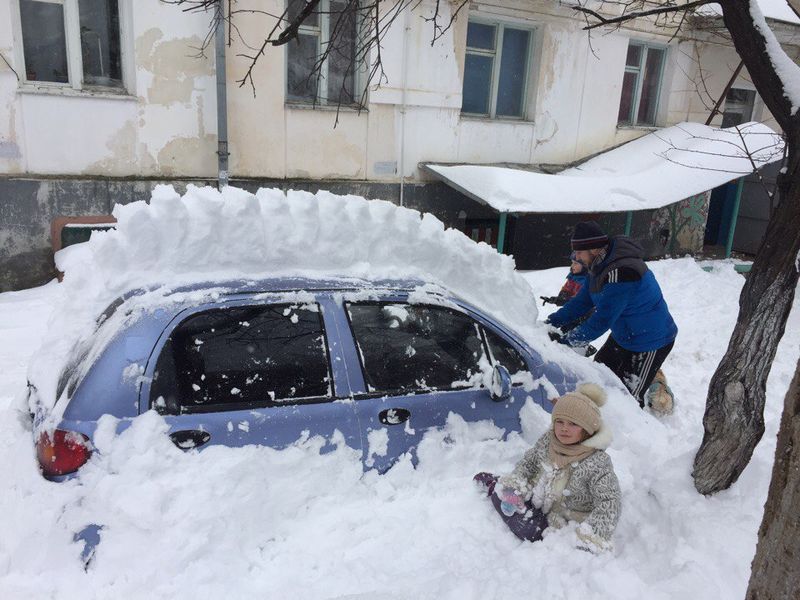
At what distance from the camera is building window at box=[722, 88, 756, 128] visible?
1460 cm

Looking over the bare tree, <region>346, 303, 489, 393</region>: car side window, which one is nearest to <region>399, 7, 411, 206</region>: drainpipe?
the bare tree

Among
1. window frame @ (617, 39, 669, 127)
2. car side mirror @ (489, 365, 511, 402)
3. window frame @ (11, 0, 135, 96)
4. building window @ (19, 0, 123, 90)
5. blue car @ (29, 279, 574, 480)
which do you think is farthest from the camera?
window frame @ (617, 39, 669, 127)

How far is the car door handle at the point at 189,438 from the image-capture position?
2.69 meters

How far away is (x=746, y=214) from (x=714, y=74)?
3230mm

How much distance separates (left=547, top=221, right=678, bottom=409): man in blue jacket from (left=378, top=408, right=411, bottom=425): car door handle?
1824mm

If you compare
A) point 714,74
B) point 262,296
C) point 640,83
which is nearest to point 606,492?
point 262,296

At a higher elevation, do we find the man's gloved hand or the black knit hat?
the black knit hat

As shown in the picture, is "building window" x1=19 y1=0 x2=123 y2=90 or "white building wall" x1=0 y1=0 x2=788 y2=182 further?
"white building wall" x1=0 y1=0 x2=788 y2=182

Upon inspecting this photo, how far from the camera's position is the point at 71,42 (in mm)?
8086

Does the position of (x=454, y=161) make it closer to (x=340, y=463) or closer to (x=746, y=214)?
(x=746, y=214)

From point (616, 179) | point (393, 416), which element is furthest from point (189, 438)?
point (616, 179)

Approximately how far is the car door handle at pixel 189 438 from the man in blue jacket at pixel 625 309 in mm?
2762

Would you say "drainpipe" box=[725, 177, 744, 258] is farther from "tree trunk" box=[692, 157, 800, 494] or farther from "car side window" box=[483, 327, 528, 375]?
"car side window" box=[483, 327, 528, 375]

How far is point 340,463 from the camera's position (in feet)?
9.84
